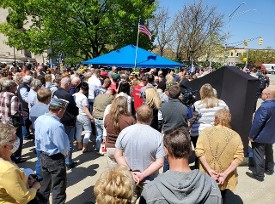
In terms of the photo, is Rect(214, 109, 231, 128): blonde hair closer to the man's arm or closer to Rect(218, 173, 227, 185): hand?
Rect(218, 173, 227, 185): hand

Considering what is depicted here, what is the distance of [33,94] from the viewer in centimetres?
623

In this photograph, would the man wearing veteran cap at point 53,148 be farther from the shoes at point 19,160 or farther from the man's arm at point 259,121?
the man's arm at point 259,121

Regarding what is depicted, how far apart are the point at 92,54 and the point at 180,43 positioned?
17541mm

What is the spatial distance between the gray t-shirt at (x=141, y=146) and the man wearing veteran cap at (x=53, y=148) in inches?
38.9

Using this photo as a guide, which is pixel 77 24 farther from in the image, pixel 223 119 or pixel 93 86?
pixel 223 119

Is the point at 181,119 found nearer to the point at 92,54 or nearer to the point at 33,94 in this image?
the point at 33,94

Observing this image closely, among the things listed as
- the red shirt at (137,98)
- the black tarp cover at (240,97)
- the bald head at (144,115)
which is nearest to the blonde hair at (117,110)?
the bald head at (144,115)

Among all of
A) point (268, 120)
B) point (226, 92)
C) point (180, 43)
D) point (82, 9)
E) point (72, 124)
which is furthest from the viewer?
point (180, 43)

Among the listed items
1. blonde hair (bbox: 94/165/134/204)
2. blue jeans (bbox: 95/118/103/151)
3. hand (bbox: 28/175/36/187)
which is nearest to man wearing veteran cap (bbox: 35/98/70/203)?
hand (bbox: 28/175/36/187)

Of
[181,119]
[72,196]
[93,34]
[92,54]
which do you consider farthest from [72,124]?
[92,54]

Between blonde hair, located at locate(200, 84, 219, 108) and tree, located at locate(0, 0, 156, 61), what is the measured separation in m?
15.9

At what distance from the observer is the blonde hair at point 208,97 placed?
15.5ft

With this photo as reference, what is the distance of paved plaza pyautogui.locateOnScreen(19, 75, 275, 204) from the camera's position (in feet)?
14.9

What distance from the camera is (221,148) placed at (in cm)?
330
